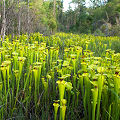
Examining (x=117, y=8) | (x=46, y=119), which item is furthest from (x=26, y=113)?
(x=117, y=8)

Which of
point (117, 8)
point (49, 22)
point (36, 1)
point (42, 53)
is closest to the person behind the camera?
point (42, 53)

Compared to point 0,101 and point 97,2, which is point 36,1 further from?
point 97,2

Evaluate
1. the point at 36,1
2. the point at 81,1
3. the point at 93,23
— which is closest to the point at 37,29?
the point at 36,1

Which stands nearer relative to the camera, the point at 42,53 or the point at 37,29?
the point at 42,53

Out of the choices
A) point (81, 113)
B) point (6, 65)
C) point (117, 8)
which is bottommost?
point (81, 113)

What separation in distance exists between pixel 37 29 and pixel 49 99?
7.08 meters

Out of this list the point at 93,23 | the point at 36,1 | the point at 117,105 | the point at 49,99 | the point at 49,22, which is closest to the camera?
the point at 117,105

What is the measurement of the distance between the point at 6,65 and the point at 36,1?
11790 mm

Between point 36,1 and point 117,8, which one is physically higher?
point 117,8

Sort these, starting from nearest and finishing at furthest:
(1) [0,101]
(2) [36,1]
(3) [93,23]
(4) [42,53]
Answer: (1) [0,101] → (4) [42,53] → (2) [36,1] → (3) [93,23]

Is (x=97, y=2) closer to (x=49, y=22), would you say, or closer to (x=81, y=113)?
(x=49, y=22)

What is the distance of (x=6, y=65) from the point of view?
105 centimetres

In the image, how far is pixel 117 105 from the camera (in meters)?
0.83

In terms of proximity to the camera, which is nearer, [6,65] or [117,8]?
[6,65]
